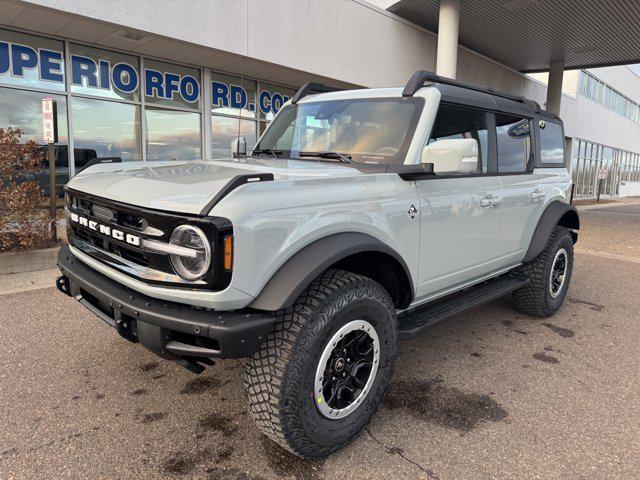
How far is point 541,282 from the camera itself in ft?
14.1

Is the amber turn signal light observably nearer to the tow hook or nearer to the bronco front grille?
the bronco front grille

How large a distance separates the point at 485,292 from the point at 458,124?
132 cm

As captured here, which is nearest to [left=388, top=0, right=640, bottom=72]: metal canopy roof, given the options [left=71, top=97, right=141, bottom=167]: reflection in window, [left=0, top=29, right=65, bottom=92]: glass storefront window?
[left=71, top=97, right=141, bottom=167]: reflection in window

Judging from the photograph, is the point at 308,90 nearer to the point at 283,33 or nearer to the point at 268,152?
the point at 268,152

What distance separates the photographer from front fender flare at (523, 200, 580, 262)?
4117mm

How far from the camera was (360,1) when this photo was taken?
1215 centimetres

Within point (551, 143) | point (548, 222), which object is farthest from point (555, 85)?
point (548, 222)

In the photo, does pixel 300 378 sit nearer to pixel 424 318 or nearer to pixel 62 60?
pixel 424 318

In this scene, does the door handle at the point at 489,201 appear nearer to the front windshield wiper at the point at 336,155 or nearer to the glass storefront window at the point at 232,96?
the front windshield wiper at the point at 336,155

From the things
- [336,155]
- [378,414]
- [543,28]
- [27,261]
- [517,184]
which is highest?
[543,28]

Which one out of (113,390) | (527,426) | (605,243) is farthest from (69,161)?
(605,243)

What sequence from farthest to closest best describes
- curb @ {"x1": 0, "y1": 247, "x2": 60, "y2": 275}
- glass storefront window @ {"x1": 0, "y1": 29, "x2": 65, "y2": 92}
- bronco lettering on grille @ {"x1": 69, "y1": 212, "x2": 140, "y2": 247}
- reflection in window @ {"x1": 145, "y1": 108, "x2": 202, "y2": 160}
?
1. reflection in window @ {"x1": 145, "y1": 108, "x2": 202, "y2": 160}
2. glass storefront window @ {"x1": 0, "y1": 29, "x2": 65, "y2": 92}
3. curb @ {"x1": 0, "y1": 247, "x2": 60, "y2": 275}
4. bronco lettering on grille @ {"x1": 69, "y1": 212, "x2": 140, "y2": 247}

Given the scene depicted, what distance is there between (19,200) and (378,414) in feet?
17.6

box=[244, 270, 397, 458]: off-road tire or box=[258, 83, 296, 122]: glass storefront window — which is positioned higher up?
box=[258, 83, 296, 122]: glass storefront window
